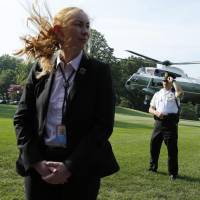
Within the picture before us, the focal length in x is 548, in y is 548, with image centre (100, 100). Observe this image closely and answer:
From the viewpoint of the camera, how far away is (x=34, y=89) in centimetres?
395

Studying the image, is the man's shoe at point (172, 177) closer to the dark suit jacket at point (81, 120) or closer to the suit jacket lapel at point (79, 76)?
the dark suit jacket at point (81, 120)

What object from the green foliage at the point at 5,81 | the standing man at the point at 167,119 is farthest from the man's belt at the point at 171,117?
the green foliage at the point at 5,81

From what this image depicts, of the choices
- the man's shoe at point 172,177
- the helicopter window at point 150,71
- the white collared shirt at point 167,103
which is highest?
the helicopter window at point 150,71

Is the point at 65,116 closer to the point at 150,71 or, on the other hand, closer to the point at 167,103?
the point at 167,103

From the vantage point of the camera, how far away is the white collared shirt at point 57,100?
3816 millimetres

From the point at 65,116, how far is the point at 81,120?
113 mm

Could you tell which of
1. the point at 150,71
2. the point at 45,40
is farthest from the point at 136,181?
the point at 150,71

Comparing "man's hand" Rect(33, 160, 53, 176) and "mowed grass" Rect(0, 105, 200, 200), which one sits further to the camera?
"mowed grass" Rect(0, 105, 200, 200)

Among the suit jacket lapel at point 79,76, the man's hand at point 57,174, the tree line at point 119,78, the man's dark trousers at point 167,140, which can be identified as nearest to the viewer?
the man's hand at point 57,174

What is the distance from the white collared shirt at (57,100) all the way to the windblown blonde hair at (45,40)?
0.11 meters

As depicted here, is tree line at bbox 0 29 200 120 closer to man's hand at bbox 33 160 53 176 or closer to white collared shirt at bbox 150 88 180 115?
white collared shirt at bbox 150 88 180 115

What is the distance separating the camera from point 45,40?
13.1 feet

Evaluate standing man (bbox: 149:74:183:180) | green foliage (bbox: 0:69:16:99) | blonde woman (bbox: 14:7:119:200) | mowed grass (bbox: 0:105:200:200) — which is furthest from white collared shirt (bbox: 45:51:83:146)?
green foliage (bbox: 0:69:16:99)

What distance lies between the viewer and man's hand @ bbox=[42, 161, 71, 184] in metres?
3.65
